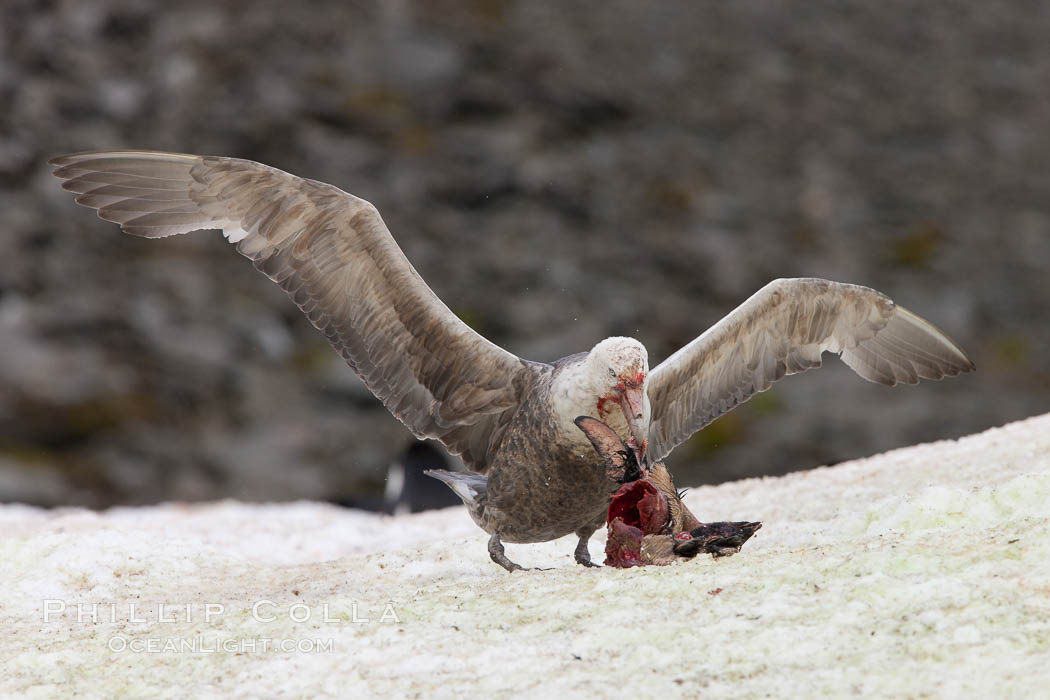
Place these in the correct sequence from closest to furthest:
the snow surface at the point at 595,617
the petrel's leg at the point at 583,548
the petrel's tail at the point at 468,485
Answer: the snow surface at the point at 595,617, the petrel's leg at the point at 583,548, the petrel's tail at the point at 468,485

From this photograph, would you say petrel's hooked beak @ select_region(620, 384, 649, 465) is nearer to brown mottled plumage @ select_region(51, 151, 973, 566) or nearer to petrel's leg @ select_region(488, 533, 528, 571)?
brown mottled plumage @ select_region(51, 151, 973, 566)

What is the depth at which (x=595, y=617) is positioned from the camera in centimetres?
321

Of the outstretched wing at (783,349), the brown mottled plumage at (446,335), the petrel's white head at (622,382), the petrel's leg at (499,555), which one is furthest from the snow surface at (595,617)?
the outstretched wing at (783,349)

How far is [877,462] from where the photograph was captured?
6375 mm

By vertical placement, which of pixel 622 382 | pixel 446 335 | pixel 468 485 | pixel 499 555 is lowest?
pixel 499 555

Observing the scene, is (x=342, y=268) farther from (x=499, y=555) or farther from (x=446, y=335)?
(x=499, y=555)

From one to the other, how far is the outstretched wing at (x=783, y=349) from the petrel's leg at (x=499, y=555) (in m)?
1.06

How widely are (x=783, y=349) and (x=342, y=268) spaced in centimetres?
214

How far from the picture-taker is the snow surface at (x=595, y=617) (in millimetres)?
2742

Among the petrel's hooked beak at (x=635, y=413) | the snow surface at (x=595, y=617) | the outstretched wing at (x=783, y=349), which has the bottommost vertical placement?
the snow surface at (x=595, y=617)

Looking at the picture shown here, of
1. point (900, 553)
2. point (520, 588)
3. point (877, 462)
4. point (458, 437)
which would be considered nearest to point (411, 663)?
point (520, 588)

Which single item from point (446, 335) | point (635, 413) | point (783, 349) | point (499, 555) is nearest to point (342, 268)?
point (446, 335)

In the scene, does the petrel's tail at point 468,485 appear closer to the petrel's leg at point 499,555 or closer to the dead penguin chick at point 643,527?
the petrel's leg at point 499,555

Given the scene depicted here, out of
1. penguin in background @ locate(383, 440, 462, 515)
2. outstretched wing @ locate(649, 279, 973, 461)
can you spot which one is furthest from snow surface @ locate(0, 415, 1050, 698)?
penguin in background @ locate(383, 440, 462, 515)
